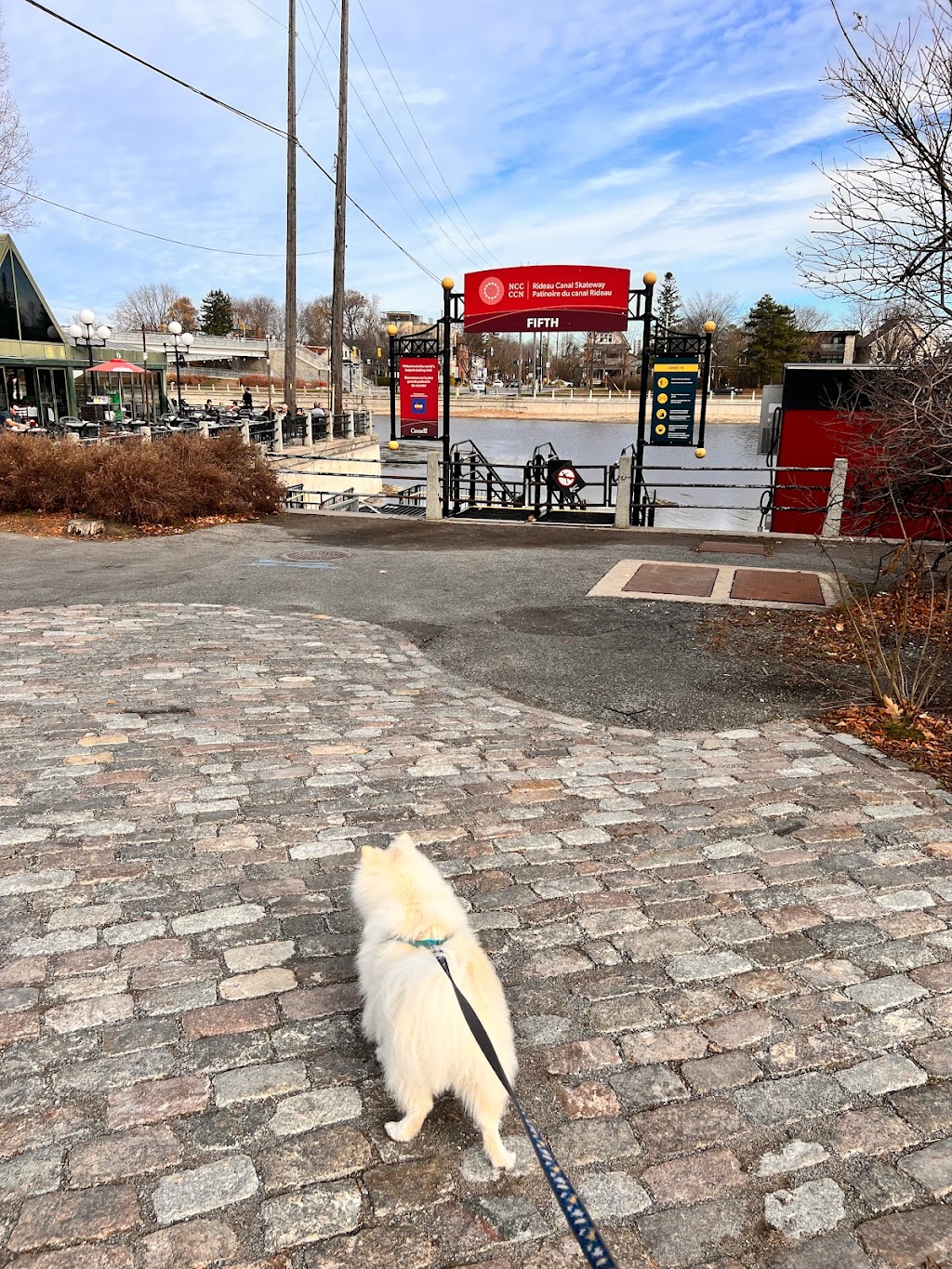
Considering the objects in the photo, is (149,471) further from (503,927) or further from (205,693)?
(503,927)

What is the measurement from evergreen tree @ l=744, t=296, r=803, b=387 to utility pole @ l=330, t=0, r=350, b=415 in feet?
170

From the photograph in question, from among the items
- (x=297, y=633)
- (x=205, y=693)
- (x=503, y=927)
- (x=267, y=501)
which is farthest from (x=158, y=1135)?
(x=267, y=501)

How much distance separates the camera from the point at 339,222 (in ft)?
110

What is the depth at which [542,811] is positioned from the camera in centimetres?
438

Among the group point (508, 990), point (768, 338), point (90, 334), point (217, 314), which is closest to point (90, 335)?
point (90, 334)

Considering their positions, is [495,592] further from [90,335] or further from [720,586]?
[90,335]

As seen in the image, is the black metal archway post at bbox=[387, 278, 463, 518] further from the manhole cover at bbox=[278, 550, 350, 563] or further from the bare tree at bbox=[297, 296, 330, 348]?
the bare tree at bbox=[297, 296, 330, 348]

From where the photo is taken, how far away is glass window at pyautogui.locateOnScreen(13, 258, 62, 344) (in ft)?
116

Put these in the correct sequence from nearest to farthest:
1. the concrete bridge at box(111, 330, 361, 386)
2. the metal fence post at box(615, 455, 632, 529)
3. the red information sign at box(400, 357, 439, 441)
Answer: the metal fence post at box(615, 455, 632, 529), the red information sign at box(400, 357, 439, 441), the concrete bridge at box(111, 330, 361, 386)

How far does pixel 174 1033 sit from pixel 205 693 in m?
3.69

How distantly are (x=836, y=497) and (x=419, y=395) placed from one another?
8491 millimetres

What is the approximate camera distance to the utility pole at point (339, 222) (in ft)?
104

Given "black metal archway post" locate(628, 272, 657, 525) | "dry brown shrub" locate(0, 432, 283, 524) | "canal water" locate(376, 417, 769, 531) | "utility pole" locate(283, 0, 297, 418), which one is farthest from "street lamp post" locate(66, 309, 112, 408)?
"black metal archway post" locate(628, 272, 657, 525)

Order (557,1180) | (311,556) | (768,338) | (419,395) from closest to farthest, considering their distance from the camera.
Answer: (557,1180) < (311,556) < (419,395) < (768,338)
